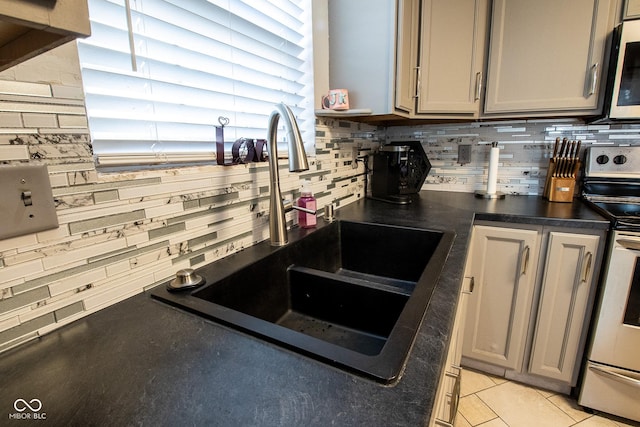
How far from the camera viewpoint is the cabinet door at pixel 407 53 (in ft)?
4.36

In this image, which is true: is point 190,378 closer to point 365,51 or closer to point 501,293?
point 365,51

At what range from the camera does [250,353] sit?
53 cm

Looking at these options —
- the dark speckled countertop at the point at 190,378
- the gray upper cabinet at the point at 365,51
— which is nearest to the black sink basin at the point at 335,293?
the dark speckled countertop at the point at 190,378

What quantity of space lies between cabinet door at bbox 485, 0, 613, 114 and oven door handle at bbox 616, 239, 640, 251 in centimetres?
68

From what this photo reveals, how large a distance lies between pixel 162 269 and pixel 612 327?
176cm

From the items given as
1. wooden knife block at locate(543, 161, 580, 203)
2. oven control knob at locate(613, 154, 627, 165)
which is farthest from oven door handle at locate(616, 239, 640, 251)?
oven control knob at locate(613, 154, 627, 165)

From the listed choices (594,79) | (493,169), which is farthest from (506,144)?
(594,79)

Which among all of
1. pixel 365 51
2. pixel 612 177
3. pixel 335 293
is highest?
pixel 365 51

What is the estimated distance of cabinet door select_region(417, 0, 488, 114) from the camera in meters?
1.56

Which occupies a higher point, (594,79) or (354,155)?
(594,79)

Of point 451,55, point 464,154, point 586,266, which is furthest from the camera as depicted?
→ point 464,154

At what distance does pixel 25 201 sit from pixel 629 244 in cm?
186

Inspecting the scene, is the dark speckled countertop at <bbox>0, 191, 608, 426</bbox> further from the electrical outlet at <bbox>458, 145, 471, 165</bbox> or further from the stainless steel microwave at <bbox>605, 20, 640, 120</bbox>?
the electrical outlet at <bbox>458, 145, 471, 165</bbox>

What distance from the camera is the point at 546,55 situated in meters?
1.54
